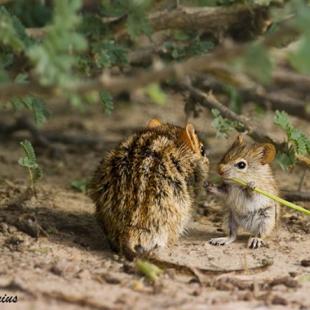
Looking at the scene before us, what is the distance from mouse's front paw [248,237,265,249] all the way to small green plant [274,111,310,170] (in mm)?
567

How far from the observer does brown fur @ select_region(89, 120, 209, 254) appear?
581 centimetres

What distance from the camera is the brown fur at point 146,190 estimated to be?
5.81 meters

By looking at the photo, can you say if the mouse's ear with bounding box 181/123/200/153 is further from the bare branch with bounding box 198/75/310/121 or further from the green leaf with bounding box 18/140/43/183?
the bare branch with bounding box 198/75/310/121

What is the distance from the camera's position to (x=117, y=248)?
586cm

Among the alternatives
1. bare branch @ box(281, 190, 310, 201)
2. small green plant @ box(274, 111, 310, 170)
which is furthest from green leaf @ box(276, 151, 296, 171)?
bare branch @ box(281, 190, 310, 201)

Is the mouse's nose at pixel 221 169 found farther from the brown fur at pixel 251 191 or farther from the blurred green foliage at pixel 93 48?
the blurred green foliage at pixel 93 48

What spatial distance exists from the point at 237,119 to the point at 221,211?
872 millimetres

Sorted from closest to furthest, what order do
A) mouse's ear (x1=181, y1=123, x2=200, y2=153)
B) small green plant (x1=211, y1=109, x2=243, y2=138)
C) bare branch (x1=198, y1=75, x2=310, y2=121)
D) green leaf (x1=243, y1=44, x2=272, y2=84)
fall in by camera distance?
green leaf (x1=243, y1=44, x2=272, y2=84) → mouse's ear (x1=181, y1=123, x2=200, y2=153) → small green plant (x1=211, y1=109, x2=243, y2=138) → bare branch (x1=198, y1=75, x2=310, y2=121)

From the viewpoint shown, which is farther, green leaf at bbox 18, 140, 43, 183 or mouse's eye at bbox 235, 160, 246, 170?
mouse's eye at bbox 235, 160, 246, 170

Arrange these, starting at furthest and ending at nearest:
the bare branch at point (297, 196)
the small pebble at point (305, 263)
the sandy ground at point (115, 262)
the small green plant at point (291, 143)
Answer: the bare branch at point (297, 196), the small green plant at point (291, 143), the small pebble at point (305, 263), the sandy ground at point (115, 262)

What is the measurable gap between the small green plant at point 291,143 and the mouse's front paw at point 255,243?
567mm

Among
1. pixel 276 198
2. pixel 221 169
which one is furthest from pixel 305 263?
pixel 221 169

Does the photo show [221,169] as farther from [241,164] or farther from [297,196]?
[297,196]

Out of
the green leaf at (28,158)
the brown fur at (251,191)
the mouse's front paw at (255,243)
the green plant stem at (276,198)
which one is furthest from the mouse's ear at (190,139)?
the green leaf at (28,158)
